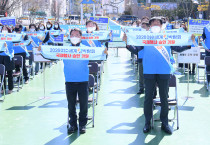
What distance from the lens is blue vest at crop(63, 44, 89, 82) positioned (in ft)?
19.1

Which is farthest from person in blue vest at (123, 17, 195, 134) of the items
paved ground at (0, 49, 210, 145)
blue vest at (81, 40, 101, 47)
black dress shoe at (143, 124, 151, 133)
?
blue vest at (81, 40, 101, 47)

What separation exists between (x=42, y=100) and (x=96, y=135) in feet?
9.91

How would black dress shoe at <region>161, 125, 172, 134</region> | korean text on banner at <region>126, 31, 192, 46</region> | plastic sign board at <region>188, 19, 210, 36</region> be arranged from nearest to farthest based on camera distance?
korean text on banner at <region>126, 31, 192, 46</region> < black dress shoe at <region>161, 125, 172, 134</region> < plastic sign board at <region>188, 19, 210, 36</region>

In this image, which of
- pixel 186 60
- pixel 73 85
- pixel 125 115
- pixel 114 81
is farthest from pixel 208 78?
pixel 73 85

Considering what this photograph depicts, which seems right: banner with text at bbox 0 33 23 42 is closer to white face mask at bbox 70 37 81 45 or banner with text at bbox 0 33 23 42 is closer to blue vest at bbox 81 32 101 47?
blue vest at bbox 81 32 101 47

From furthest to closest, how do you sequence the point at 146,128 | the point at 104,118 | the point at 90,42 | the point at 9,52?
the point at 90,42 < the point at 9,52 < the point at 104,118 < the point at 146,128

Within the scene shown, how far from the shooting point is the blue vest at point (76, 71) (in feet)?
19.1

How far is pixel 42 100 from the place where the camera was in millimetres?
8648

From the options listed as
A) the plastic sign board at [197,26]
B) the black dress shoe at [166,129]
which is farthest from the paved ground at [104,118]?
the plastic sign board at [197,26]

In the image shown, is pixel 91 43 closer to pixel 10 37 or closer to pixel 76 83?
pixel 10 37

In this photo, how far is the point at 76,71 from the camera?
584 centimetres

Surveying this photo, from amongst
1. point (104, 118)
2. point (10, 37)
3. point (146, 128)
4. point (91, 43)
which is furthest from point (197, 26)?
point (146, 128)

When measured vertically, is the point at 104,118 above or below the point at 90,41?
below

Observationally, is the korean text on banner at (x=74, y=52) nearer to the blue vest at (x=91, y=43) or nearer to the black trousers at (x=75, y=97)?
the black trousers at (x=75, y=97)
